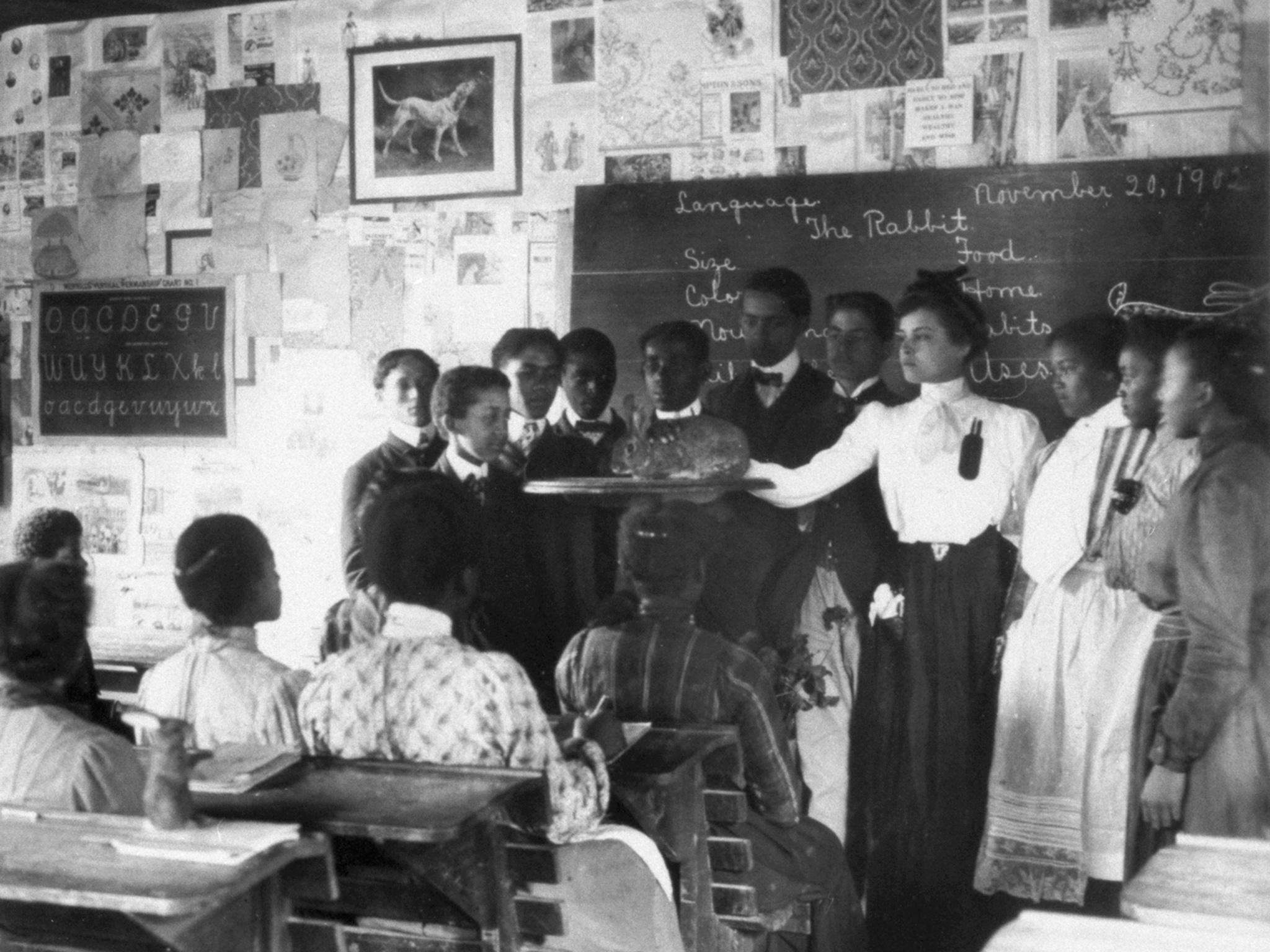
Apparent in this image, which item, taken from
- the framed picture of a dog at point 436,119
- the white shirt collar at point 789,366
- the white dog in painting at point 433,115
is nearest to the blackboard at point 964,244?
the white shirt collar at point 789,366

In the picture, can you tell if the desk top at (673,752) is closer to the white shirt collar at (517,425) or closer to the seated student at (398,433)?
the white shirt collar at (517,425)

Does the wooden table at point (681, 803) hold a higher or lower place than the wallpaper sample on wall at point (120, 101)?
lower

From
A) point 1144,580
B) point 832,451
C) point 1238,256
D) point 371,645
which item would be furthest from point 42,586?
point 1238,256

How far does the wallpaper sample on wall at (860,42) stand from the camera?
3.25m

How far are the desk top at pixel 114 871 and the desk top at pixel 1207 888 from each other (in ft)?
3.94

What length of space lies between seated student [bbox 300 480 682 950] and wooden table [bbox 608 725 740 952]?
66mm

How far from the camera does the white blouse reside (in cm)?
325

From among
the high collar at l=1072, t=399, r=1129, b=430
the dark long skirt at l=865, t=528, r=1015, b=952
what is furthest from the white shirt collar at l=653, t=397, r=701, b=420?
the high collar at l=1072, t=399, r=1129, b=430

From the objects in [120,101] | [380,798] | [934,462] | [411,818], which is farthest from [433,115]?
[411,818]

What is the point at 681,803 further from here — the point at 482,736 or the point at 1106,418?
the point at 1106,418

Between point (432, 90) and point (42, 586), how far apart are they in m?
1.61

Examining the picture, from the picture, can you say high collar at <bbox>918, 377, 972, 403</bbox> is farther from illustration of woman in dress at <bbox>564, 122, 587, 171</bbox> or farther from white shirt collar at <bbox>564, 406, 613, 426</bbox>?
illustration of woman in dress at <bbox>564, 122, 587, 171</bbox>

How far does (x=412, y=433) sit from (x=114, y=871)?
5.52 ft

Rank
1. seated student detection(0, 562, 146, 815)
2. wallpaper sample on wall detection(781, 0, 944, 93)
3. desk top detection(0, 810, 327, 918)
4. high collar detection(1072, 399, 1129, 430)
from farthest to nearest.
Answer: wallpaper sample on wall detection(781, 0, 944, 93)
high collar detection(1072, 399, 1129, 430)
seated student detection(0, 562, 146, 815)
desk top detection(0, 810, 327, 918)
